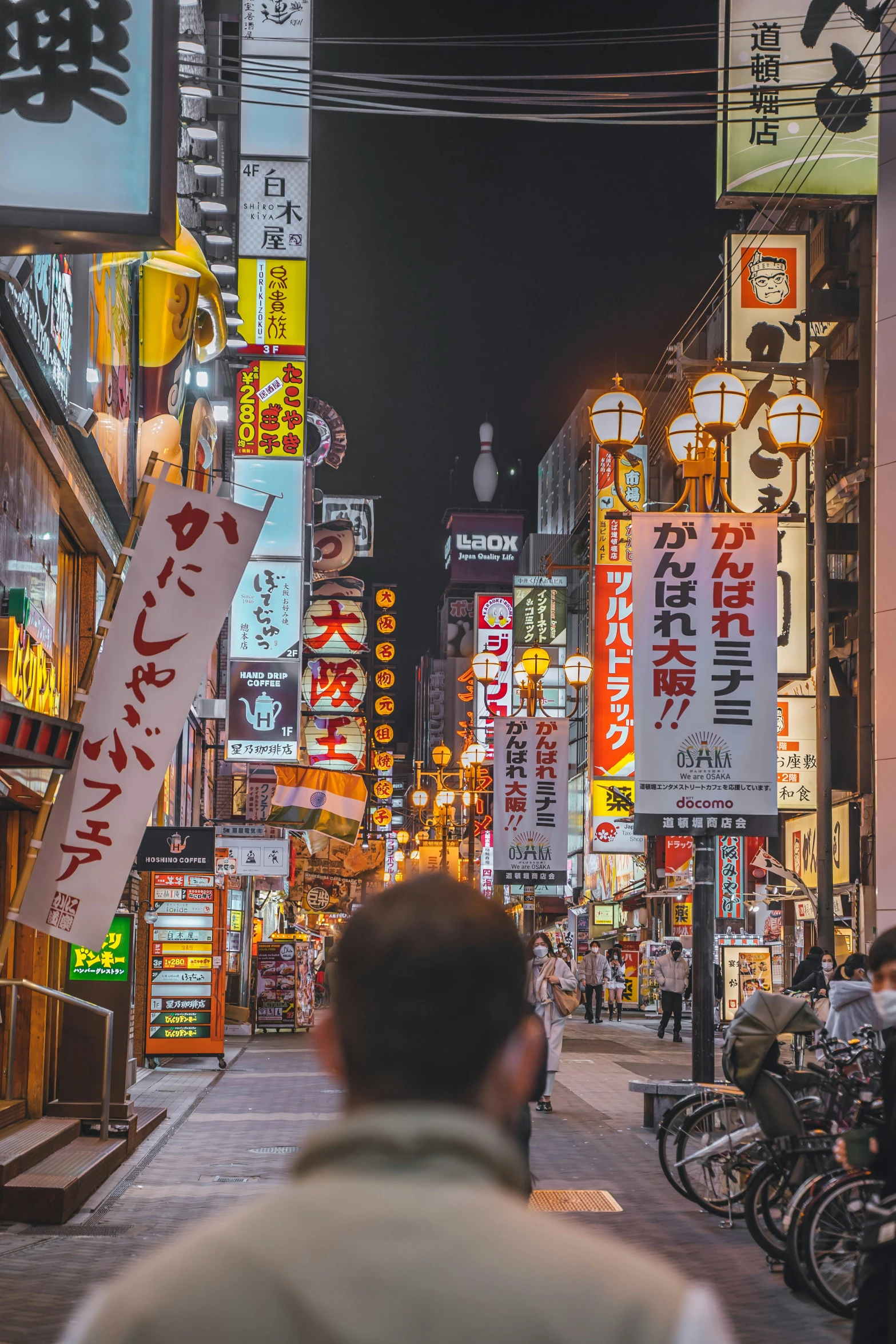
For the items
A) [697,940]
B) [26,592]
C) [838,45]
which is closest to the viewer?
[26,592]

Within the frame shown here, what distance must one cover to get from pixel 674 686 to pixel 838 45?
15.8 metres

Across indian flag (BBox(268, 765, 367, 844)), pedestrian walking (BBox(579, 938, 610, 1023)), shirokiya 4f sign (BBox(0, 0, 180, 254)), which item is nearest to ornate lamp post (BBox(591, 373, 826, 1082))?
shirokiya 4f sign (BBox(0, 0, 180, 254))

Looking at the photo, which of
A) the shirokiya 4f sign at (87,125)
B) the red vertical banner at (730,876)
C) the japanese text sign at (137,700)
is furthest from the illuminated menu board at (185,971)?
the red vertical banner at (730,876)

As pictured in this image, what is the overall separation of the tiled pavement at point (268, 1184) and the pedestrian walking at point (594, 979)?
42.3ft

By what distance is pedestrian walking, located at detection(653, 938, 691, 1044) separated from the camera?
3206 cm

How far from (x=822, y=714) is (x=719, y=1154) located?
13.3 metres

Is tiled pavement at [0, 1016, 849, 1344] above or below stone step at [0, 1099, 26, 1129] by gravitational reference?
below

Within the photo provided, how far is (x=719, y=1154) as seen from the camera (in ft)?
38.3

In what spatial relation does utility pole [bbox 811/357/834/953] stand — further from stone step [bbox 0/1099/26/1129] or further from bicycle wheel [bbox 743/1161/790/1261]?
bicycle wheel [bbox 743/1161/790/1261]

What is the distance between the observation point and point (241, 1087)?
2181cm

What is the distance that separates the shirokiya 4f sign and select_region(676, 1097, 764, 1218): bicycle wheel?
24.4ft

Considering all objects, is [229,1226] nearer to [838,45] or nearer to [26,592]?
[26,592]

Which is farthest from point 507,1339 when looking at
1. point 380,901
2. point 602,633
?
point 602,633

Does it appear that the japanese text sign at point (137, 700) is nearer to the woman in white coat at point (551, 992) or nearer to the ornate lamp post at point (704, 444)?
the ornate lamp post at point (704, 444)
